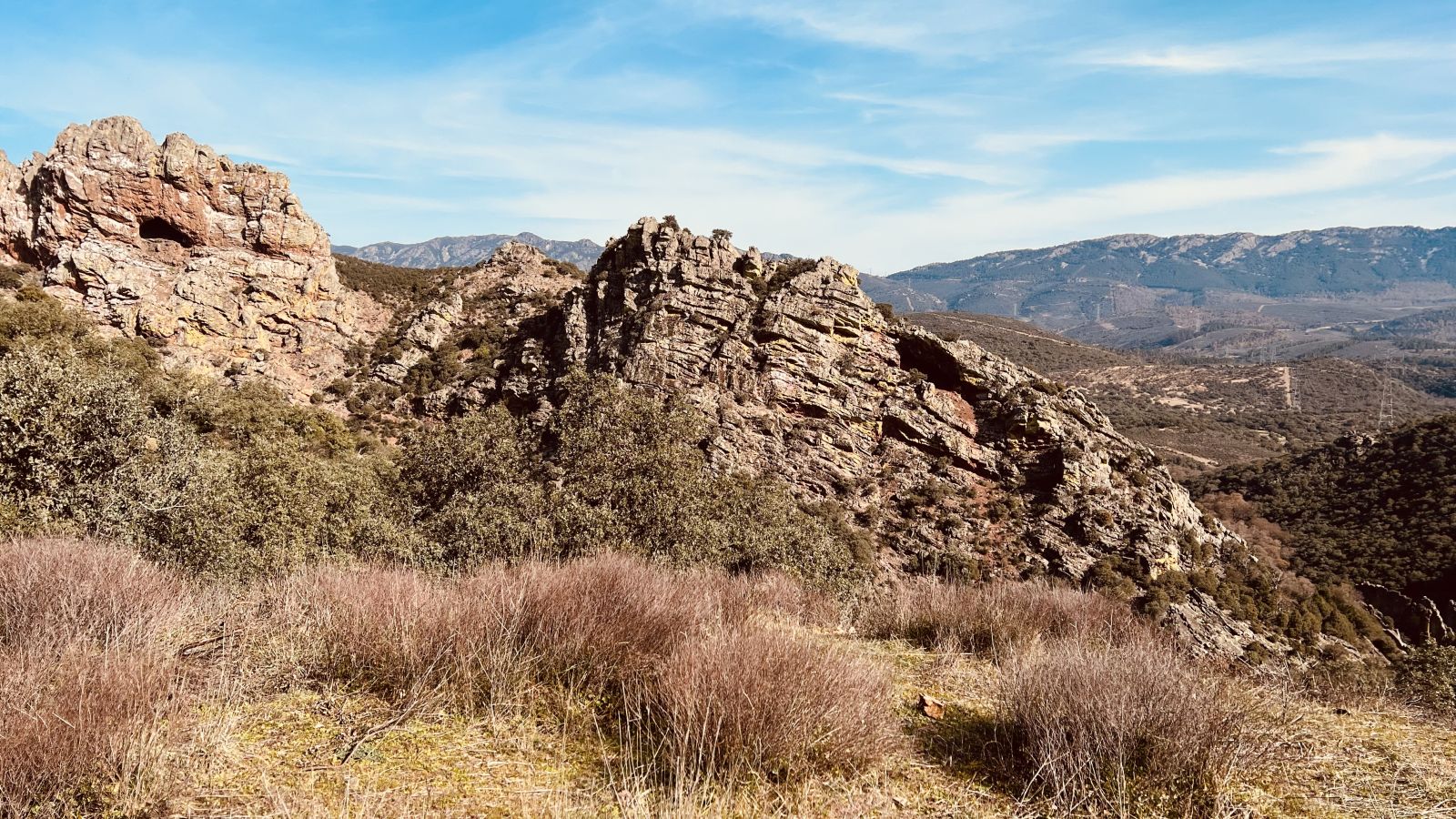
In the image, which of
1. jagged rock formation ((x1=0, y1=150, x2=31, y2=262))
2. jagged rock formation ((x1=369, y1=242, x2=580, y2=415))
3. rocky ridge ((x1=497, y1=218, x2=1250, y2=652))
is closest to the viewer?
rocky ridge ((x1=497, y1=218, x2=1250, y2=652))

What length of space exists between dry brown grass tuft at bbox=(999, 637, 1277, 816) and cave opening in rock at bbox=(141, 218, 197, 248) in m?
53.7

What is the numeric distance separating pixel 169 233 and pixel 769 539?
4607cm

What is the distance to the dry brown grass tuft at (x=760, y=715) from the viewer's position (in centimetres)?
396

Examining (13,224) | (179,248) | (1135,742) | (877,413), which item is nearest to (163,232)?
(179,248)

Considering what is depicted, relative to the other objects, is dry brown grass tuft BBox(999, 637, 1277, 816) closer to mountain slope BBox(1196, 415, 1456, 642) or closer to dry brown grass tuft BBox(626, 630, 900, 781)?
dry brown grass tuft BBox(626, 630, 900, 781)

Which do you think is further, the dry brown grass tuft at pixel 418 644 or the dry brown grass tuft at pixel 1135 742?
the dry brown grass tuft at pixel 418 644

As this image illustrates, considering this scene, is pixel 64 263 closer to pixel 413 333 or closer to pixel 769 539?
pixel 413 333

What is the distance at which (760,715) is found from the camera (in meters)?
4.00

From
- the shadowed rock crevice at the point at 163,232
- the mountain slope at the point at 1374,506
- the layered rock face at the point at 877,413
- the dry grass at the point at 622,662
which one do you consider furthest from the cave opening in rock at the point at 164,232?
the mountain slope at the point at 1374,506

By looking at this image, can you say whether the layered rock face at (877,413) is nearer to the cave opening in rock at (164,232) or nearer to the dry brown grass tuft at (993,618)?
the dry brown grass tuft at (993,618)

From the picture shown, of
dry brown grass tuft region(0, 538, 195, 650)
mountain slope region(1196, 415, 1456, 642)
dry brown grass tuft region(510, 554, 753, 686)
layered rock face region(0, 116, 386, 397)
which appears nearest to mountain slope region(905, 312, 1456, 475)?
mountain slope region(1196, 415, 1456, 642)

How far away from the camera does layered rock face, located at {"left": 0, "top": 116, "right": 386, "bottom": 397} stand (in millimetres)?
36906

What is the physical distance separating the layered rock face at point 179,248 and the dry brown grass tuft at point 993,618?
4057 centimetres

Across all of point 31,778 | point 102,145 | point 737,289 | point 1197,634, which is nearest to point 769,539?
point 31,778
